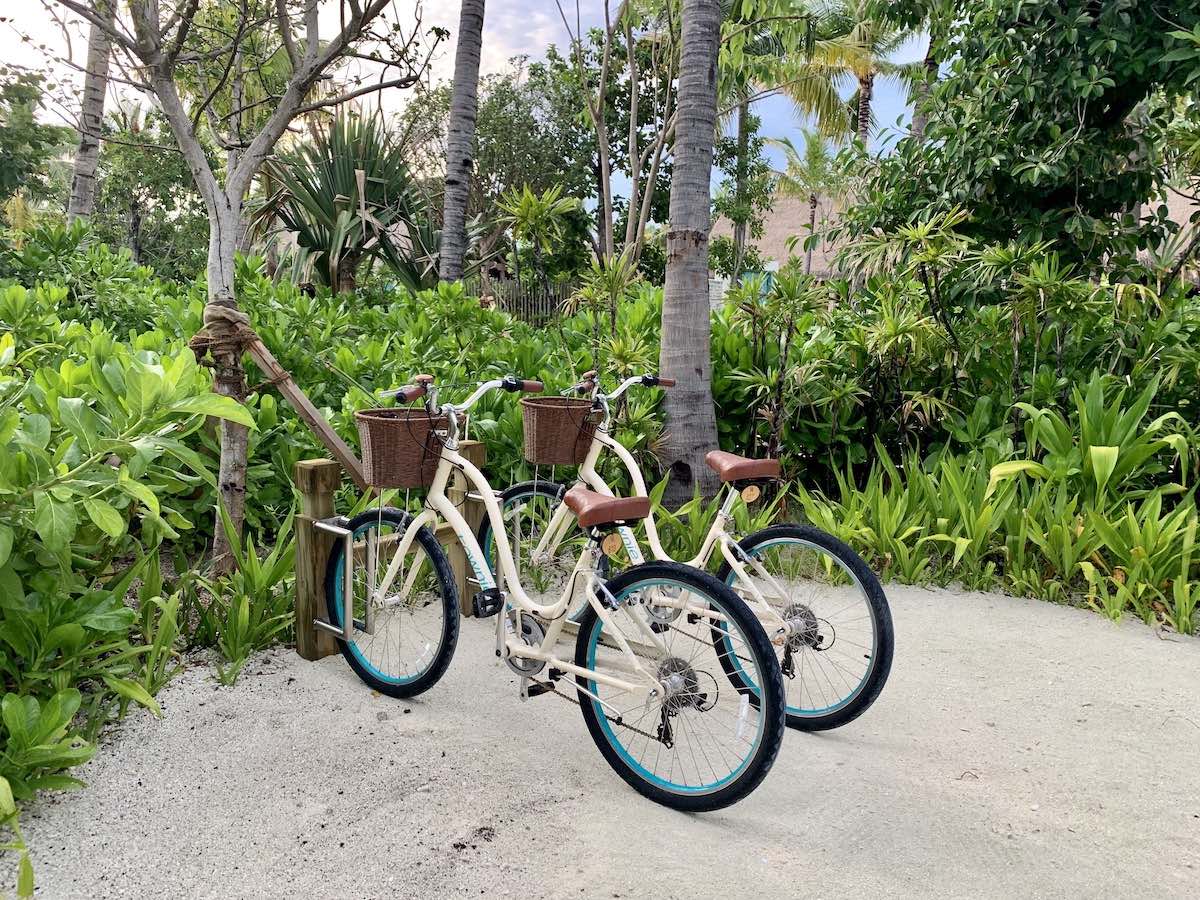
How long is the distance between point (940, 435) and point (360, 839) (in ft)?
14.1

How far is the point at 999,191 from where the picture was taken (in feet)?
19.5

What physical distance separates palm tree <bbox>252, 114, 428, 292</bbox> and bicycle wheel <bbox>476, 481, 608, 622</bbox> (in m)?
5.24

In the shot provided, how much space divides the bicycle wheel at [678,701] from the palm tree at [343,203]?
6881 millimetres

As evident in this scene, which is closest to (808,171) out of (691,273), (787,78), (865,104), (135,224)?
(865,104)

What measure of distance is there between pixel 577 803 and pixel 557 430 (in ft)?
4.26

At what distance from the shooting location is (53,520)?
201cm

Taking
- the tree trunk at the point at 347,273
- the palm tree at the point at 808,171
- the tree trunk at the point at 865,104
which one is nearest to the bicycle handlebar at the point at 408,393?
the tree trunk at the point at 347,273

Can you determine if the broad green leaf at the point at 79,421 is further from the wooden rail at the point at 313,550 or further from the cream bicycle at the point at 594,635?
the wooden rail at the point at 313,550

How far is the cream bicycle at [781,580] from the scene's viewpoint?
2766 mm

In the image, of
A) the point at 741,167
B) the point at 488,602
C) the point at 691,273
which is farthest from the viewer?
the point at 741,167

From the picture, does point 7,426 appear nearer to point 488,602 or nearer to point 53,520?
point 53,520

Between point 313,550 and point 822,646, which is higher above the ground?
point 313,550

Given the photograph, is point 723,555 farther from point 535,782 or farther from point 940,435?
point 940,435

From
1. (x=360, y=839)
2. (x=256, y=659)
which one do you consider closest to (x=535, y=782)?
(x=360, y=839)
